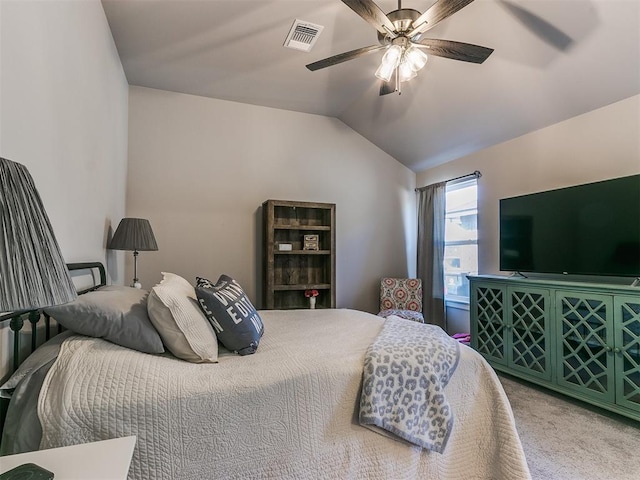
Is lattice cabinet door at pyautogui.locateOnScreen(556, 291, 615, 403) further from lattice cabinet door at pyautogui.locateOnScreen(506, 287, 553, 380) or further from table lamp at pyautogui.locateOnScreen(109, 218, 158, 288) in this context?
table lamp at pyautogui.locateOnScreen(109, 218, 158, 288)

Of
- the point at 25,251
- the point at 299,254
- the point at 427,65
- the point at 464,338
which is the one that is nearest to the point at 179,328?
the point at 25,251

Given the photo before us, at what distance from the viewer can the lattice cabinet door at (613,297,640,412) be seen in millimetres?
2195

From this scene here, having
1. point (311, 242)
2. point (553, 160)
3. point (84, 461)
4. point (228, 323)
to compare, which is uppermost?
point (553, 160)

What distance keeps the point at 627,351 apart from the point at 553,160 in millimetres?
1714

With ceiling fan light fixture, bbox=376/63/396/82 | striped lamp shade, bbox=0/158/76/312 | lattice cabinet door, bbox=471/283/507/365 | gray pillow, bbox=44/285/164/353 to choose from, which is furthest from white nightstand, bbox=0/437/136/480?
lattice cabinet door, bbox=471/283/507/365

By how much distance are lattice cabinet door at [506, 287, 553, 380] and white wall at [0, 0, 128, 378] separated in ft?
10.9

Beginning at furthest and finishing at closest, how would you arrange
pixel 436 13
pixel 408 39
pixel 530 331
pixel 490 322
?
pixel 490 322 < pixel 530 331 < pixel 408 39 < pixel 436 13

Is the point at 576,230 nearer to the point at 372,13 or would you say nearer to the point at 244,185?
the point at 372,13

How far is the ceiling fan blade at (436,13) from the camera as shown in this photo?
168 cm

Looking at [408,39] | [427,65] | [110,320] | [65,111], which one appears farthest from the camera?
[427,65]

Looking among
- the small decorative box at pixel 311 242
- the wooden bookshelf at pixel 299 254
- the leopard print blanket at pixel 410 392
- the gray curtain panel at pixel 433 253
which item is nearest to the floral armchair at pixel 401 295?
the gray curtain panel at pixel 433 253

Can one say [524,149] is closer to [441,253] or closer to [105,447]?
[441,253]

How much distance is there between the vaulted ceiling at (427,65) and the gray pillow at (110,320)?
7.09ft

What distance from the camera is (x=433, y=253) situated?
14.2 ft
